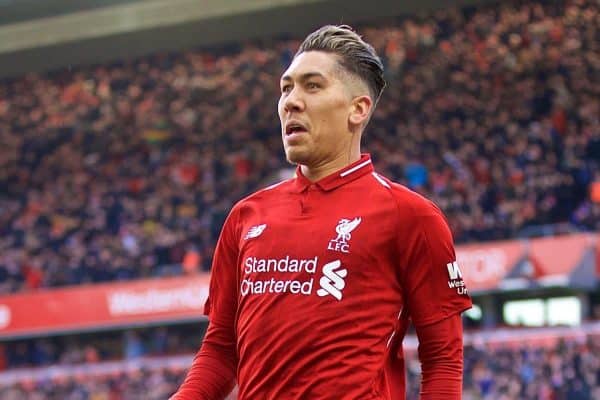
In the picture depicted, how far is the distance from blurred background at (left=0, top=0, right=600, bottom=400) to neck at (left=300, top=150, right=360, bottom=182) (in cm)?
1062

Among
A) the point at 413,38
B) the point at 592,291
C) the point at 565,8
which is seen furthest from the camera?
the point at 413,38

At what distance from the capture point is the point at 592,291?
17.9 meters

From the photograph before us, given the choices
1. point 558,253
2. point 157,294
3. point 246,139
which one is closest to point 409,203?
point 558,253

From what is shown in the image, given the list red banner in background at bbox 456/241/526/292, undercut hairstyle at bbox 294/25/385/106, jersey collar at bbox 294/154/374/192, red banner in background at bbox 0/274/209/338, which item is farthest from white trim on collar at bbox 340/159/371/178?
red banner in background at bbox 0/274/209/338

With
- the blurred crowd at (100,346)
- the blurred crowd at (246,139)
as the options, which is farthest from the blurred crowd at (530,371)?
the blurred crowd at (100,346)

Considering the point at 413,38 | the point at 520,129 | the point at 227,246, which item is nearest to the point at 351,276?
the point at 227,246

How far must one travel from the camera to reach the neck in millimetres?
2770

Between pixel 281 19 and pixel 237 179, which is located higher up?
pixel 281 19

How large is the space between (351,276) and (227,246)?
381 mm

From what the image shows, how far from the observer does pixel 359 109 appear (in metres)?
2.77

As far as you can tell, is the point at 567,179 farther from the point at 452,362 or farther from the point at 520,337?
the point at 452,362

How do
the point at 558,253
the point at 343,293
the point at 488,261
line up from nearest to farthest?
1. the point at 343,293
2. the point at 558,253
3. the point at 488,261

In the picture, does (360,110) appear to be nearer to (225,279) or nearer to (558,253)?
(225,279)

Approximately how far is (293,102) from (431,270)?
18.5 inches
